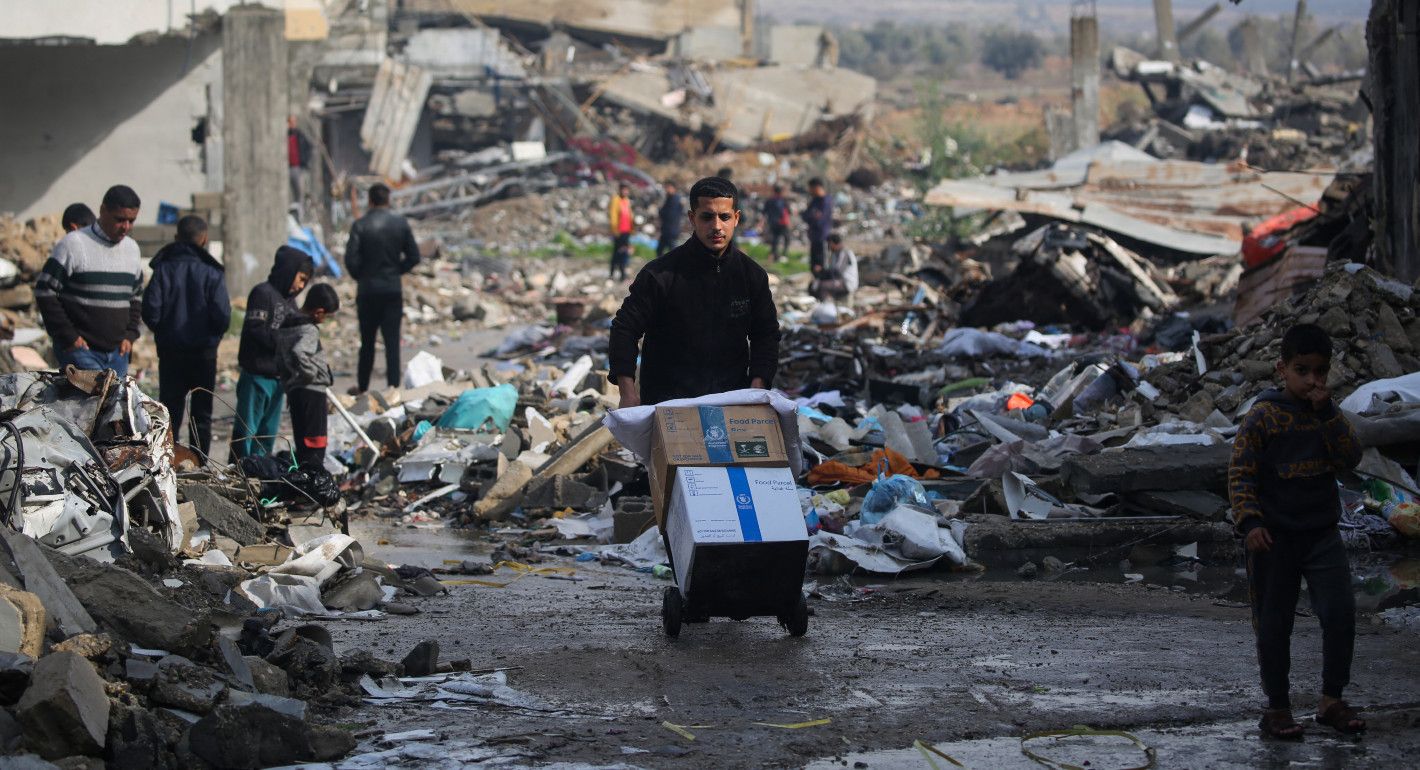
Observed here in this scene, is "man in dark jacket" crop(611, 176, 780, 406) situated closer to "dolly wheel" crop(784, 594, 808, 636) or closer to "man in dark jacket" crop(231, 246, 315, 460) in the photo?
"dolly wheel" crop(784, 594, 808, 636)

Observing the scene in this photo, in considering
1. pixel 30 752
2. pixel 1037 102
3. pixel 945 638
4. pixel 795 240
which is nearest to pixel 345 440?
pixel 945 638

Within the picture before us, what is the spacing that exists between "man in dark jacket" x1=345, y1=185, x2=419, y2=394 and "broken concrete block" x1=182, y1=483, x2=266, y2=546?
544 cm

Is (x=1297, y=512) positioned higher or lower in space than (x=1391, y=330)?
lower

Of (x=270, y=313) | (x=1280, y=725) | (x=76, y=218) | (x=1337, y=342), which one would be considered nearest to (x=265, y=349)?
(x=270, y=313)

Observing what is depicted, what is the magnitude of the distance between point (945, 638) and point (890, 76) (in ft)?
255

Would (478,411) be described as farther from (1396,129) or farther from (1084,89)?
(1084,89)

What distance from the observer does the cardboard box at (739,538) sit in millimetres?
5371

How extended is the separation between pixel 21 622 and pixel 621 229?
1919cm

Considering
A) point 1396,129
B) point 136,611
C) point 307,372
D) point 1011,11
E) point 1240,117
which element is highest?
point 1011,11

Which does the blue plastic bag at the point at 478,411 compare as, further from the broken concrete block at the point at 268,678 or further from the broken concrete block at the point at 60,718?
the broken concrete block at the point at 60,718

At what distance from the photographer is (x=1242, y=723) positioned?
4449 mm

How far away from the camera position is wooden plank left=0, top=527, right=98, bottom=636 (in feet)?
14.7

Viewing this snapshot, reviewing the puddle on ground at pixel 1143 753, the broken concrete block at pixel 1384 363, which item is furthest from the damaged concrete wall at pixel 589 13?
the puddle on ground at pixel 1143 753

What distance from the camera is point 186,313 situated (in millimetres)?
8914
